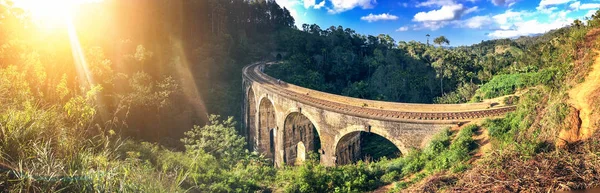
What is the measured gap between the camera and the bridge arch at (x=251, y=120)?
3097cm

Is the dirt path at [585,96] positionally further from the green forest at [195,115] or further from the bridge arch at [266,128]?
the bridge arch at [266,128]

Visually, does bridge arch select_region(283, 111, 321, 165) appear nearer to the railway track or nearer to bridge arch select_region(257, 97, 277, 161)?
bridge arch select_region(257, 97, 277, 161)

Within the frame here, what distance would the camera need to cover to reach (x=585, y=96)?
29.7ft

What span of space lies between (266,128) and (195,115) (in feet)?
36.0

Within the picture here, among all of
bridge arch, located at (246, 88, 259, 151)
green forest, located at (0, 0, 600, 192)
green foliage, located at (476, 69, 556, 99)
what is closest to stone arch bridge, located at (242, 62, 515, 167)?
bridge arch, located at (246, 88, 259, 151)

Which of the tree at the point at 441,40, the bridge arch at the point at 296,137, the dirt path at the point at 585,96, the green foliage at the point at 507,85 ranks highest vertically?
the tree at the point at 441,40


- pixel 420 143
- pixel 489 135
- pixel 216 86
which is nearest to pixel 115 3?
pixel 216 86

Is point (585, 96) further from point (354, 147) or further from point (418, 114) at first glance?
point (354, 147)

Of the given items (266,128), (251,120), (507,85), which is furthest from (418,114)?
(251,120)

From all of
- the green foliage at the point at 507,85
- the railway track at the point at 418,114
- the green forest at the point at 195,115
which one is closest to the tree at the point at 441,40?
the green forest at the point at 195,115

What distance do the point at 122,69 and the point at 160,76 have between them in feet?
20.4

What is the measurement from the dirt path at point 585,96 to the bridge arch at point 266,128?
69.1 ft

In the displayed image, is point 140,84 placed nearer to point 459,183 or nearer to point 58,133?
point 58,133

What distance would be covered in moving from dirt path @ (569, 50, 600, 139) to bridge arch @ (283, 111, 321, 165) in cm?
1621
